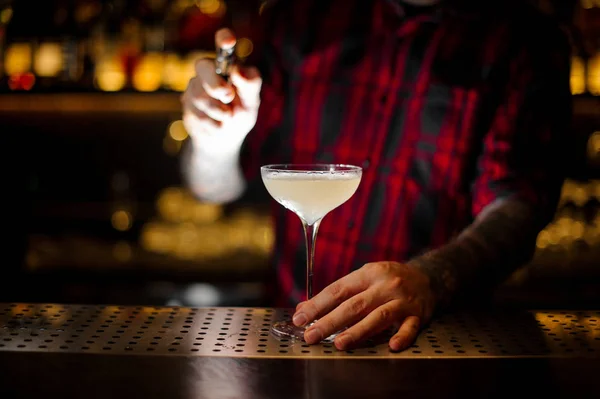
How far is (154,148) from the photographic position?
339cm

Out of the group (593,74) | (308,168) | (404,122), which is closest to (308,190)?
(308,168)

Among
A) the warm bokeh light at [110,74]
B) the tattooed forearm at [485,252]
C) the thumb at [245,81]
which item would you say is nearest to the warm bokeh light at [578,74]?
the tattooed forearm at [485,252]

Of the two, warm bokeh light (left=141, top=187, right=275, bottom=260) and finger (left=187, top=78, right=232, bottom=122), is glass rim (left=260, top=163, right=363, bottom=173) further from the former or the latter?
warm bokeh light (left=141, top=187, right=275, bottom=260)

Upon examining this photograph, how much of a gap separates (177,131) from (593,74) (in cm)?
169

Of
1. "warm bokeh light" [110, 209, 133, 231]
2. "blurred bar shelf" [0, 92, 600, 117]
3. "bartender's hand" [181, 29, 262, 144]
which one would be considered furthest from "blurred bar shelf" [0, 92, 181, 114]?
"bartender's hand" [181, 29, 262, 144]

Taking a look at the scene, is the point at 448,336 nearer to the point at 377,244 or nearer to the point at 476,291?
the point at 476,291

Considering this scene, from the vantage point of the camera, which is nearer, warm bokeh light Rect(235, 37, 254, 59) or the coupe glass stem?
the coupe glass stem

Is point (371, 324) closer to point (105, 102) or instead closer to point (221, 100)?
point (221, 100)

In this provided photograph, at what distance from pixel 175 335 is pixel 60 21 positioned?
245cm

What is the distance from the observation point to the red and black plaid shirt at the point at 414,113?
1929mm

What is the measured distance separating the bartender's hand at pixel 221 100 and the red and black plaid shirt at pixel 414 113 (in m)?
0.41

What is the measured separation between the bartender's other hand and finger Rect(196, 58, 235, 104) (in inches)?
17.5

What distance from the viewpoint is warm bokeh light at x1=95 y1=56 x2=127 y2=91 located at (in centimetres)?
319

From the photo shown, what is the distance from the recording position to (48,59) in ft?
10.8
